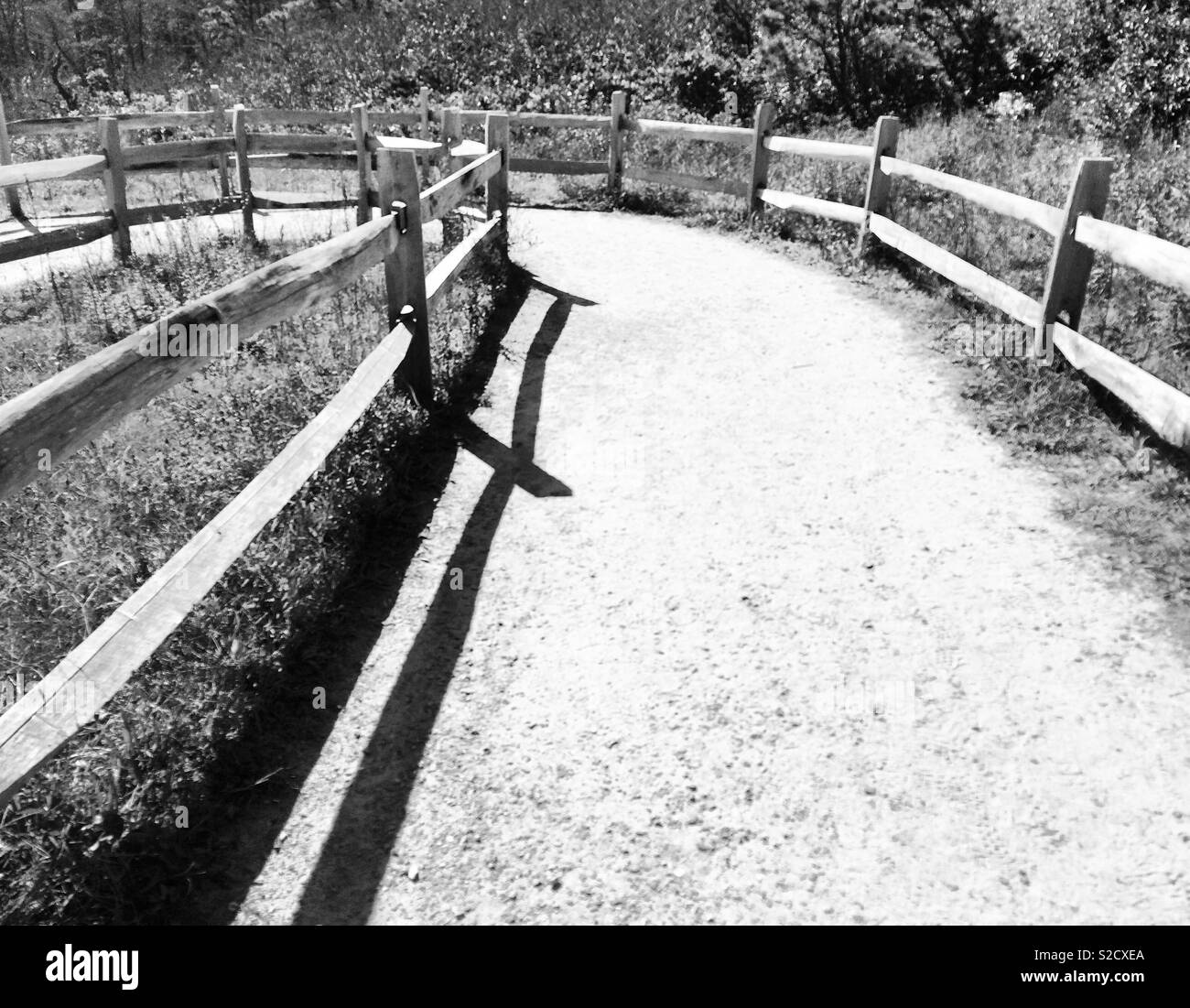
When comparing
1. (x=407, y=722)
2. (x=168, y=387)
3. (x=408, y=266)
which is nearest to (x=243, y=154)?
(x=408, y=266)

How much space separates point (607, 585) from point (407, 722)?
50.5 inches

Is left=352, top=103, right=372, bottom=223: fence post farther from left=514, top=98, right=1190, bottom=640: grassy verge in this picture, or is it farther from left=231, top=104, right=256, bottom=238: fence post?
left=514, top=98, right=1190, bottom=640: grassy verge

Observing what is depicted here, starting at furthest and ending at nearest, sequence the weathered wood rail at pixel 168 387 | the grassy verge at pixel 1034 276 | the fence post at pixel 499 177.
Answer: the fence post at pixel 499 177 < the grassy verge at pixel 1034 276 < the weathered wood rail at pixel 168 387

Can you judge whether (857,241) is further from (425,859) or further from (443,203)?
(425,859)

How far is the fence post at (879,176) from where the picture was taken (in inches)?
391

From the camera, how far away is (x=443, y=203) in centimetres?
736

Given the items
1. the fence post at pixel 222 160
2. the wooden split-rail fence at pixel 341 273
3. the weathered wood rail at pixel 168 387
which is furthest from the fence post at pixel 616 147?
the weathered wood rail at pixel 168 387

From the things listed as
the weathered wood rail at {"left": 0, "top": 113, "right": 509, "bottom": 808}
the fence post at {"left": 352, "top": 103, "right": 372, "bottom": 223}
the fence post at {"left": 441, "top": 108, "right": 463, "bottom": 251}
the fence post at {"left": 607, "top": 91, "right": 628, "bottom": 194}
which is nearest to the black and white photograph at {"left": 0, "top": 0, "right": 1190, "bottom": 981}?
the weathered wood rail at {"left": 0, "top": 113, "right": 509, "bottom": 808}

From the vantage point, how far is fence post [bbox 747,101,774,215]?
12383 mm

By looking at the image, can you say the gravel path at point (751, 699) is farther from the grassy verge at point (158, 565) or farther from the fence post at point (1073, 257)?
the fence post at point (1073, 257)

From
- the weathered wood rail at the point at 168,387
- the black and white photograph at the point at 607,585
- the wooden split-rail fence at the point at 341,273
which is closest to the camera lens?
the weathered wood rail at the point at 168,387

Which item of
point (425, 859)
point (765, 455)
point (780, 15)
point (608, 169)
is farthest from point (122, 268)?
point (780, 15)

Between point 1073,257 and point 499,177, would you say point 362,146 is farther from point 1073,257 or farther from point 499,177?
point 1073,257

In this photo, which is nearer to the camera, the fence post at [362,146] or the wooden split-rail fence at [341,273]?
the wooden split-rail fence at [341,273]
